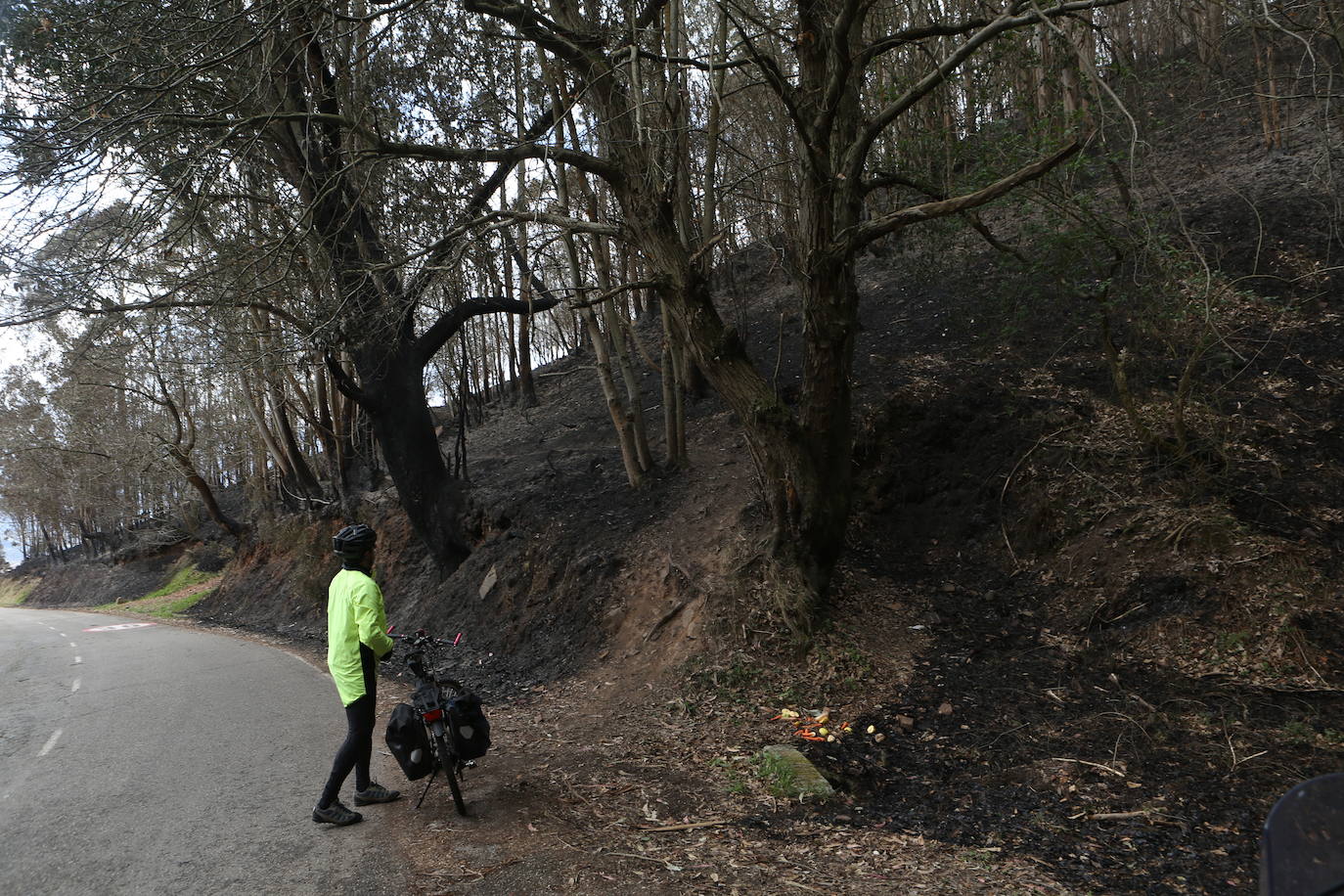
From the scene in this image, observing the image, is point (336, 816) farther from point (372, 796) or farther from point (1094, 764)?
point (1094, 764)

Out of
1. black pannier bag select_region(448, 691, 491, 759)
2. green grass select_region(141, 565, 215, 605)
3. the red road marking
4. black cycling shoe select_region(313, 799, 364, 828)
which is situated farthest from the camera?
green grass select_region(141, 565, 215, 605)

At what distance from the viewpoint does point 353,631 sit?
5859 mm

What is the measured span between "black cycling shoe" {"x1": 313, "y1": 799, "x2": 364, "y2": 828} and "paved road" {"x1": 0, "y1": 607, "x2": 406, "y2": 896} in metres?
0.05

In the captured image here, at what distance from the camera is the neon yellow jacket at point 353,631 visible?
5.82 m

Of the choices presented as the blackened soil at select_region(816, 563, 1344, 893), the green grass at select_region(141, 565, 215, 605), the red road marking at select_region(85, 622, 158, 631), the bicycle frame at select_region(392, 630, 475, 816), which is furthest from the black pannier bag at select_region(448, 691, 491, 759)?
the green grass at select_region(141, 565, 215, 605)

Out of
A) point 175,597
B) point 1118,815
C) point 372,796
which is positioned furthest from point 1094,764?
point 175,597

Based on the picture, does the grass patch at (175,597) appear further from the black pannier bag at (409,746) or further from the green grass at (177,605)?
the black pannier bag at (409,746)

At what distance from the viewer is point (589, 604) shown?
433 inches

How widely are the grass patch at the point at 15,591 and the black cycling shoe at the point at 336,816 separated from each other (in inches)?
1940

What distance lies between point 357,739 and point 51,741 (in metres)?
4.73

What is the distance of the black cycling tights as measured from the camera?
18.7 ft

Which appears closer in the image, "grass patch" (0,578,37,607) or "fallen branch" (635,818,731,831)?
"fallen branch" (635,818,731,831)

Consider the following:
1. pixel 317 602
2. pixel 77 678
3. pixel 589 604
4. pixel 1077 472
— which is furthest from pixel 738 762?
pixel 317 602

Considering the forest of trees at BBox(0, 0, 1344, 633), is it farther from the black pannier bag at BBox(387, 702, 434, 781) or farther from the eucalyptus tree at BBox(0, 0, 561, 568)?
the black pannier bag at BBox(387, 702, 434, 781)
